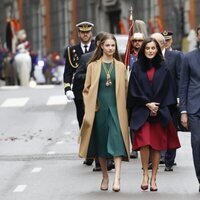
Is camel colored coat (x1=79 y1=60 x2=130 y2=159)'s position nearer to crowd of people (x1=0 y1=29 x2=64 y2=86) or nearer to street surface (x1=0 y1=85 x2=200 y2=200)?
street surface (x1=0 y1=85 x2=200 y2=200)

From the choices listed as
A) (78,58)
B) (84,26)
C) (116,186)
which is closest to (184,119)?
(116,186)

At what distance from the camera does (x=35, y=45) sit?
6500 centimetres

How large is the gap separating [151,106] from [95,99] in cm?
69

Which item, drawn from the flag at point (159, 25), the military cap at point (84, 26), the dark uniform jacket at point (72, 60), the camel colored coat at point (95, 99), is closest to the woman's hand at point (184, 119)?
the camel colored coat at point (95, 99)

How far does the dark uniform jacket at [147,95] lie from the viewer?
11.6 metres

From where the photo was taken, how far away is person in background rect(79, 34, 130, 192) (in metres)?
11.8

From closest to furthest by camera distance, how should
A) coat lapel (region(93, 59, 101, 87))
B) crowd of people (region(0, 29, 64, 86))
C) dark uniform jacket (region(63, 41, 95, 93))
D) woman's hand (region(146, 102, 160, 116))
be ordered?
woman's hand (region(146, 102, 160, 116)) < coat lapel (region(93, 59, 101, 87)) < dark uniform jacket (region(63, 41, 95, 93)) < crowd of people (region(0, 29, 64, 86))

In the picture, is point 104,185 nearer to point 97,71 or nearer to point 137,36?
point 97,71

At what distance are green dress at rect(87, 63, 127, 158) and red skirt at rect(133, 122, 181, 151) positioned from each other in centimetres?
27

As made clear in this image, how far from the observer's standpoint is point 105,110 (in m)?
11.9

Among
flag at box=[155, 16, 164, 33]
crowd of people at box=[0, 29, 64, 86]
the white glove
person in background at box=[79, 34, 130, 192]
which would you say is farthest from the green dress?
flag at box=[155, 16, 164, 33]

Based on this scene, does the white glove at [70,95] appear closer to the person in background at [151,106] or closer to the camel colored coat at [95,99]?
the camel colored coat at [95,99]

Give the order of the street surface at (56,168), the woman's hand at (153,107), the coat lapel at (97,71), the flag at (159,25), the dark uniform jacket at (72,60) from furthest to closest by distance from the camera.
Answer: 1. the flag at (159,25)
2. the dark uniform jacket at (72,60)
3. the coat lapel at (97,71)
4. the street surface at (56,168)
5. the woman's hand at (153,107)

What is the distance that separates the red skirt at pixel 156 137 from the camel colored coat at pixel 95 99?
203 mm
